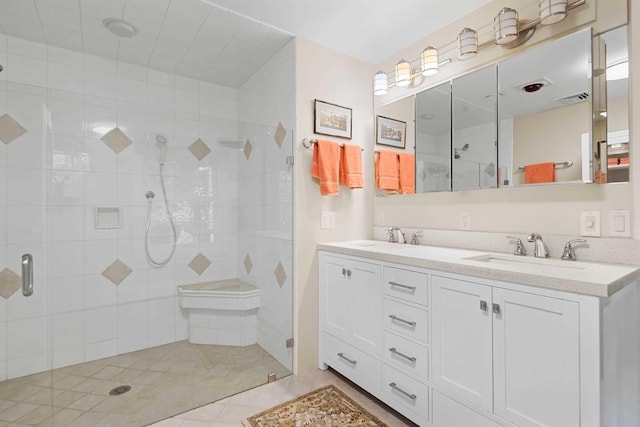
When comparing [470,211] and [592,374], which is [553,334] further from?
[470,211]

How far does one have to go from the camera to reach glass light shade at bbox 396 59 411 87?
231cm

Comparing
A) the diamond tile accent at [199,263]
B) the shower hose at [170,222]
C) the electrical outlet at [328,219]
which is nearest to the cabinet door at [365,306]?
the electrical outlet at [328,219]

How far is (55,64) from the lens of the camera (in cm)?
238

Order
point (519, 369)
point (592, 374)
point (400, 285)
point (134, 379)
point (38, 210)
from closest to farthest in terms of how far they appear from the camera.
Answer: point (592, 374)
point (519, 369)
point (400, 285)
point (38, 210)
point (134, 379)

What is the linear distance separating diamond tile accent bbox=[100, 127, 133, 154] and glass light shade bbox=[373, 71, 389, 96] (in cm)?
189

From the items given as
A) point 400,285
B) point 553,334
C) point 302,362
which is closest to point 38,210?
point 302,362

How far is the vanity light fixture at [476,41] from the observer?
61.7 inches

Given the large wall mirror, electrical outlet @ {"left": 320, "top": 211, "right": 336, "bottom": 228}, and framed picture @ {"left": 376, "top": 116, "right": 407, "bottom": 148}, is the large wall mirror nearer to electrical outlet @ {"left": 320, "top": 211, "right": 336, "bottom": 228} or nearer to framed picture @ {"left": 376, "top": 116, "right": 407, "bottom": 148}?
framed picture @ {"left": 376, "top": 116, "right": 407, "bottom": 148}

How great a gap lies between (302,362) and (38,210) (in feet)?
6.27

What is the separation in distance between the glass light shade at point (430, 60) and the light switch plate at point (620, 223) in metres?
1.32

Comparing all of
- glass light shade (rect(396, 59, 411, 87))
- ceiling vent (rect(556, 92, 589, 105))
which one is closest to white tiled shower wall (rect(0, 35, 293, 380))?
glass light shade (rect(396, 59, 411, 87))

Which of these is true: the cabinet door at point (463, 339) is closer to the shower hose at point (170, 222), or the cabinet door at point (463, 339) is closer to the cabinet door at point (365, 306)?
the cabinet door at point (365, 306)

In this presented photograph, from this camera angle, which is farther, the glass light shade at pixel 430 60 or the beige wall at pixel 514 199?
the glass light shade at pixel 430 60

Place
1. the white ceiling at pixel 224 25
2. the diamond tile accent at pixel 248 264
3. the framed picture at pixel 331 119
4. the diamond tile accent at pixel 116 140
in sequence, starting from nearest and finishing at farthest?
the white ceiling at pixel 224 25 < the diamond tile accent at pixel 116 140 < the framed picture at pixel 331 119 < the diamond tile accent at pixel 248 264
